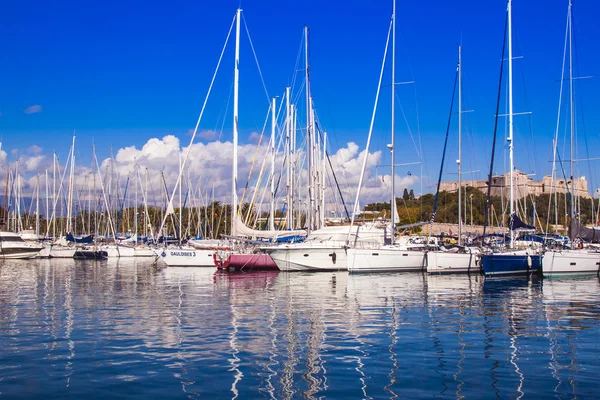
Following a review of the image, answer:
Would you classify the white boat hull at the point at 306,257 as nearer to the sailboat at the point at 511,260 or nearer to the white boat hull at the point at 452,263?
the white boat hull at the point at 452,263

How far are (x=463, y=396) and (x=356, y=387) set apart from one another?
6.88ft

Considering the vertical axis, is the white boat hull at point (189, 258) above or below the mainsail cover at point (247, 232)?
below

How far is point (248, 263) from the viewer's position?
4872 cm

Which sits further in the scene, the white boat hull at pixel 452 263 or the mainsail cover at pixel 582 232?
the mainsail cover at pixel 582 232

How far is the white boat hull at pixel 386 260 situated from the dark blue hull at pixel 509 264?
192 inches

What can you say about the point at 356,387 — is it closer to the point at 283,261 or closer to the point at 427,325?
the point at 427,325

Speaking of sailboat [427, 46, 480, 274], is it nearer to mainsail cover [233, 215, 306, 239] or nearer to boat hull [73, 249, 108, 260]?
mainsail cover [233, 215, 306, 239]

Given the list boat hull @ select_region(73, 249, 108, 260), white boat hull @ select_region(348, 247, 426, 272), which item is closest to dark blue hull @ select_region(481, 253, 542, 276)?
white boat hull @ select_region(348, 247, 426, 272)

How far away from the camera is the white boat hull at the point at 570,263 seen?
43.2 metres

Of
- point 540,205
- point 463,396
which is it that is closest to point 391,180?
point 463,396

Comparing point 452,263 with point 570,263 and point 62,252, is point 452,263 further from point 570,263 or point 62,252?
point 62,252

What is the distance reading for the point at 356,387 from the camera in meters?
12.9


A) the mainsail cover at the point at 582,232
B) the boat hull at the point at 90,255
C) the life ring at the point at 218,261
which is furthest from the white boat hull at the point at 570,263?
the boat hull at the point at 90,255

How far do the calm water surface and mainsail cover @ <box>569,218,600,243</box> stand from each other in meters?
18.7
